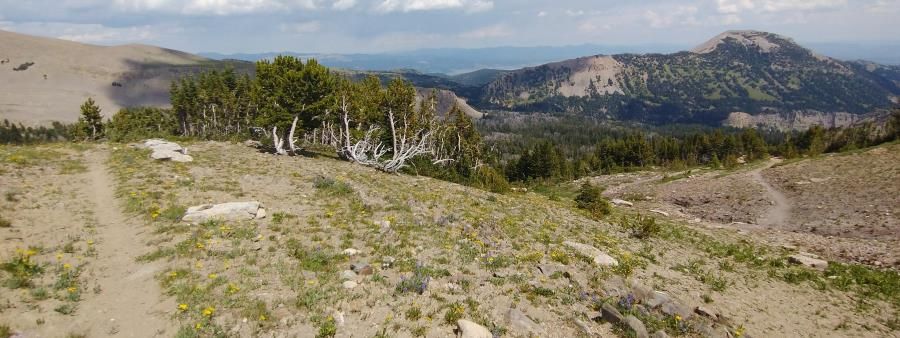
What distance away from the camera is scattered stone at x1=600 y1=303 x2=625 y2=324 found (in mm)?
12031

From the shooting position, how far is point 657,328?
39.5ft

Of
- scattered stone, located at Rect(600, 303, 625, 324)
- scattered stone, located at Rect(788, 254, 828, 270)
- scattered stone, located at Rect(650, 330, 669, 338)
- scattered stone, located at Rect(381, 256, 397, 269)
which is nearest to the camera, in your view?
scattered stone, located at Rect(650, 330, 669, 338)

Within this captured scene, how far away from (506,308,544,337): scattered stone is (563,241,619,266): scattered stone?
702 centimetres

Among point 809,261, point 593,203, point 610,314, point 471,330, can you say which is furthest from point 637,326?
point 593,203

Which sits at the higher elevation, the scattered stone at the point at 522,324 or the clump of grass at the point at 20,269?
the clump of grass at the point at 20,269

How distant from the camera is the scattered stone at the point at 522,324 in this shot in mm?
11109

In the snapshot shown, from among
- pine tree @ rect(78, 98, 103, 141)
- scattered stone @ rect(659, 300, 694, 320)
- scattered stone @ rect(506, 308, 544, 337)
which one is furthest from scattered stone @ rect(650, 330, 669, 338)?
pine tree @ rect(78, 98, 103, 141)

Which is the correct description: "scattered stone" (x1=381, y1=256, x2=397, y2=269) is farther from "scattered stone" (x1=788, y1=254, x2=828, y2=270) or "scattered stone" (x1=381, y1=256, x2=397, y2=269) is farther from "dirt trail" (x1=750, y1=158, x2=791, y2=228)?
"dirt trail" (x1=750, y1=158, x2=791, y2=228)

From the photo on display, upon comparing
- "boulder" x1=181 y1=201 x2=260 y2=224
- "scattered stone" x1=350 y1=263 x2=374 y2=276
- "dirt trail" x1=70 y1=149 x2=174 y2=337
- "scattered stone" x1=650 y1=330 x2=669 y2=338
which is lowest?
"scattered stone" x1=650 y1=330 x2=669 y2=338

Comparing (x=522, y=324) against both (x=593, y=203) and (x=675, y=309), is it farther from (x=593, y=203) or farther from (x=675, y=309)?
(x=593, y=203)

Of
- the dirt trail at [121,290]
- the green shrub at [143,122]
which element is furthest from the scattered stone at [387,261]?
the green shrub at [143,122]

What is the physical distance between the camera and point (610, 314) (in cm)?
1222

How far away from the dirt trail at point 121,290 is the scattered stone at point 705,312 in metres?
15.5

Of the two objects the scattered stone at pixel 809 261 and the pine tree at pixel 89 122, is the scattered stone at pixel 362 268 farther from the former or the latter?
the pine tree at pixel 89 122
